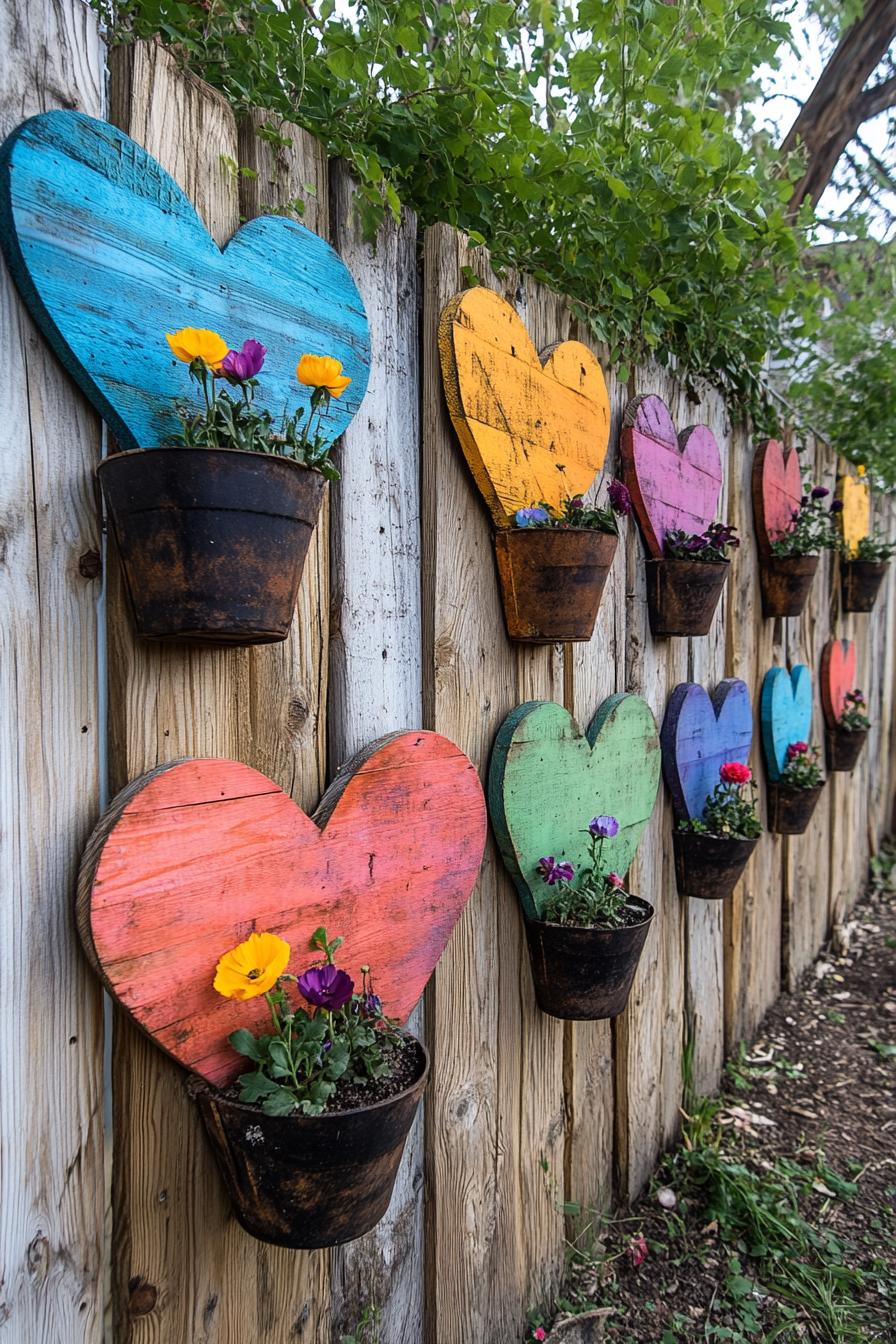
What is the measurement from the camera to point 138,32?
121 cm

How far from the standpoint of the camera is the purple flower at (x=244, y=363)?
3.18 feet

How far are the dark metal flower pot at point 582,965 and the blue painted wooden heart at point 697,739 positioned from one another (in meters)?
0.66

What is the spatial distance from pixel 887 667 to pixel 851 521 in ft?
5.44

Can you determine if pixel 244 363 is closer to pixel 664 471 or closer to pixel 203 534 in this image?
pixel 203 534

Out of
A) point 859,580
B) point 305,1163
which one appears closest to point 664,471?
point 305,1163

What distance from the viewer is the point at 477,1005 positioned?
1576 millimetres

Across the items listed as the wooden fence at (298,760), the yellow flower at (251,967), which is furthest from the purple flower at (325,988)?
the wooden fence at (298,760)

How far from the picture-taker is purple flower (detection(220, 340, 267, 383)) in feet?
3.18

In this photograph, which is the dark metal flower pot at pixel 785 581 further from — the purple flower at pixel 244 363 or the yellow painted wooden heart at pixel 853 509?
the purple flower at pixel 244 363

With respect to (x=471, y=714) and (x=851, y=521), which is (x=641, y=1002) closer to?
(x=471, y=714)

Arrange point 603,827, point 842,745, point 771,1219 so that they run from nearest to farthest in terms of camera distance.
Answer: point 603,827
point 771,1219
point 842,745

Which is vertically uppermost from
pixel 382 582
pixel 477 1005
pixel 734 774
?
pixel 382 582

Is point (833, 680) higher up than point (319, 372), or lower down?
lower down

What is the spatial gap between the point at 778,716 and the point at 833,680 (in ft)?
2.96
